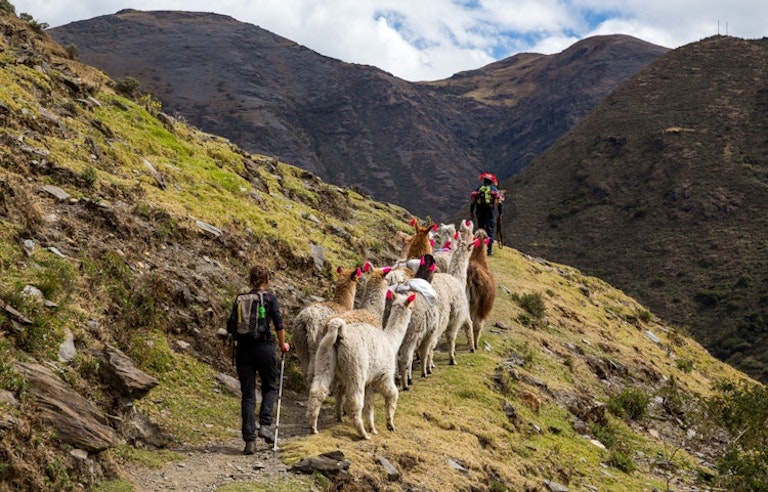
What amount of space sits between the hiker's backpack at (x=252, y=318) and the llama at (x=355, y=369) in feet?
2.49

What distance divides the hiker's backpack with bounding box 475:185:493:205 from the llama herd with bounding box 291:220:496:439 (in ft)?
18.0

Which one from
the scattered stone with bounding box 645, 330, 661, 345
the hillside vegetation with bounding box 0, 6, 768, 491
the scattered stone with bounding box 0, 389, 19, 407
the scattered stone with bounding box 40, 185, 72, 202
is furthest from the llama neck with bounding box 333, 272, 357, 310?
the scattered stone with bounding box 645, 330, 661, 345

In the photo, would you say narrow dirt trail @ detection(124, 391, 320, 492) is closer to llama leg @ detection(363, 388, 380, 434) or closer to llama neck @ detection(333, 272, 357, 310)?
llama leg @ detection(363, 388, 380, 434)

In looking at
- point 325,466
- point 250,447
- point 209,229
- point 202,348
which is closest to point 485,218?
point 209,229

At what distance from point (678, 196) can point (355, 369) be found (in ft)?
231

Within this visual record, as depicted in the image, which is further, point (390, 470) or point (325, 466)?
point (390, 470)

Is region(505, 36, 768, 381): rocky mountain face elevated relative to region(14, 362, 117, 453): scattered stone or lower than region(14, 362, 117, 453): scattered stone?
elevated

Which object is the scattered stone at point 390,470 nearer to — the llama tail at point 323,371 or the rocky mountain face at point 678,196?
the llama tail at point 323,371

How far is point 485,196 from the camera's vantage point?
66.0 feet

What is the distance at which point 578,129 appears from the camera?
93.6 meters

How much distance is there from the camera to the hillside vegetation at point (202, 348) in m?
6.93

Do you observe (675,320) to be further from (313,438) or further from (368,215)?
(313,438)

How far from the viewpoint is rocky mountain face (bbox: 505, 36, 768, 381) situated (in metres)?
52.7

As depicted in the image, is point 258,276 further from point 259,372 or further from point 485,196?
point 485,196
